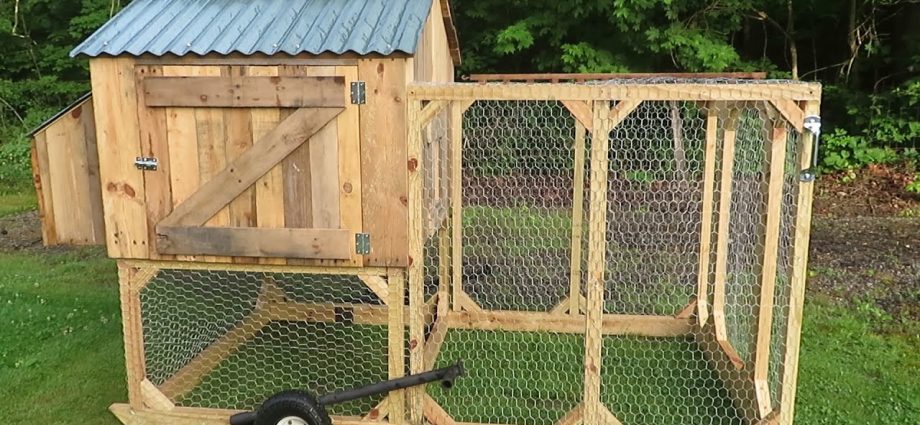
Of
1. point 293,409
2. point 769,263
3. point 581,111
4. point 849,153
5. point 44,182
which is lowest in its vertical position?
point 293,409

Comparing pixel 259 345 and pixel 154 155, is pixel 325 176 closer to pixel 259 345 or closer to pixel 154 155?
pixel 154 155

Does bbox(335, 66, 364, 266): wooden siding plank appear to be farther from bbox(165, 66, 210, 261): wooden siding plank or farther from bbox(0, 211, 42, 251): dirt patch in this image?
bbox(0, 211, 42, 251): dirt patch

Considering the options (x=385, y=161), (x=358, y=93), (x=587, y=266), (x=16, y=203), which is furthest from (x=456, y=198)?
(x=16, y=203)

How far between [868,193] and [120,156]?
8647 mm

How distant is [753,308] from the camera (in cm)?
396

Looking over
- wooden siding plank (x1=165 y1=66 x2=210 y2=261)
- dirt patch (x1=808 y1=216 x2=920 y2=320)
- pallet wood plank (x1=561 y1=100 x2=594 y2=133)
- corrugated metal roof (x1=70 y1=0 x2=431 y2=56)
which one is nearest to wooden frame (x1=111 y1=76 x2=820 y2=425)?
pallet wood plank (x1=561 y1=100 x2=594 y2=133)

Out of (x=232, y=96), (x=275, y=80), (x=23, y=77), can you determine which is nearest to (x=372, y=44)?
(x=275, y=80)

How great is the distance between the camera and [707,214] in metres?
5.09

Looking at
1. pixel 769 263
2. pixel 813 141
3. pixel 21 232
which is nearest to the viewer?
pixel 813 141

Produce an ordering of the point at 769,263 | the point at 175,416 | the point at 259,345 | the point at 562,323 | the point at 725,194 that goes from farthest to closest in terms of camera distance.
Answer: the point at 562,323 < the point at 259,345 < the point at 725,194 < the point at 175,416 < the point at 769,263

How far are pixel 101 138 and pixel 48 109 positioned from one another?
11155mm

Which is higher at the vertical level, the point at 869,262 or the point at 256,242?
the point at 256,242

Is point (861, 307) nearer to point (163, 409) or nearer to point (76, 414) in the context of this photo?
point (163, 409)

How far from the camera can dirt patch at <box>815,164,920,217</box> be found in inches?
356
